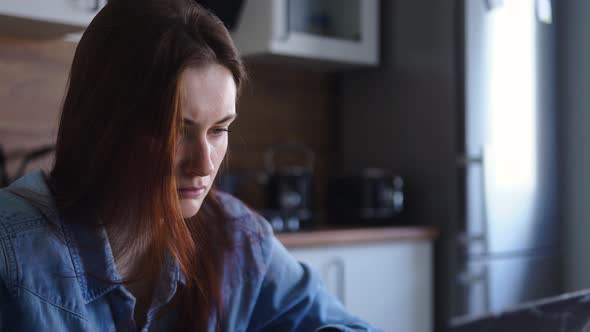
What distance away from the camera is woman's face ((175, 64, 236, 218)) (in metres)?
0.97

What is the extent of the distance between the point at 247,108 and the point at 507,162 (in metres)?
0.93

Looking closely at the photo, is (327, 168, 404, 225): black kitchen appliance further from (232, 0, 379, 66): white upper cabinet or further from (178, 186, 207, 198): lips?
(178, 186, 207, 198): lips

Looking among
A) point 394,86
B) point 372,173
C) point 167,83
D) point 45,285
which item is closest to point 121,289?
point 45,285

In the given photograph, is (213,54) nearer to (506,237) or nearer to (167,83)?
(167,83)

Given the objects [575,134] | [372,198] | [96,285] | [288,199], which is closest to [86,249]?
[96,285]

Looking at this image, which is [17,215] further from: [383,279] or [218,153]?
[383,279]

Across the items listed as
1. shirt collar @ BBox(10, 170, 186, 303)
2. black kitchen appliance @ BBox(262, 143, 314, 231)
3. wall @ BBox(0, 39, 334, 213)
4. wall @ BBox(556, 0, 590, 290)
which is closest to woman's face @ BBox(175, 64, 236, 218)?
shirt collar @ BBox(10, 170, 186, 303)

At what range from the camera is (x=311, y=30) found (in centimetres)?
269

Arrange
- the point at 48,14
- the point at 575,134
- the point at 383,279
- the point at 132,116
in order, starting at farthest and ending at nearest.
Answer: the point at 575,134 < the point at 383,279 < the point at 48,14 < the point at 132,116

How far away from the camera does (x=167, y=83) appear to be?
938 mm

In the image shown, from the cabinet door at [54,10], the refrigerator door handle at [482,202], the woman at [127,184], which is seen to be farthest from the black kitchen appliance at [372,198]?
the woman at [127,184]

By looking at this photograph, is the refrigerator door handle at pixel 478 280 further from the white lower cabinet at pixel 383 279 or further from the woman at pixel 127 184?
the woman at pixel 127 184

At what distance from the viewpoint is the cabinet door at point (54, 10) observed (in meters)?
1.81

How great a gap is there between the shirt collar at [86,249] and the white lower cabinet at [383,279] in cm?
117
